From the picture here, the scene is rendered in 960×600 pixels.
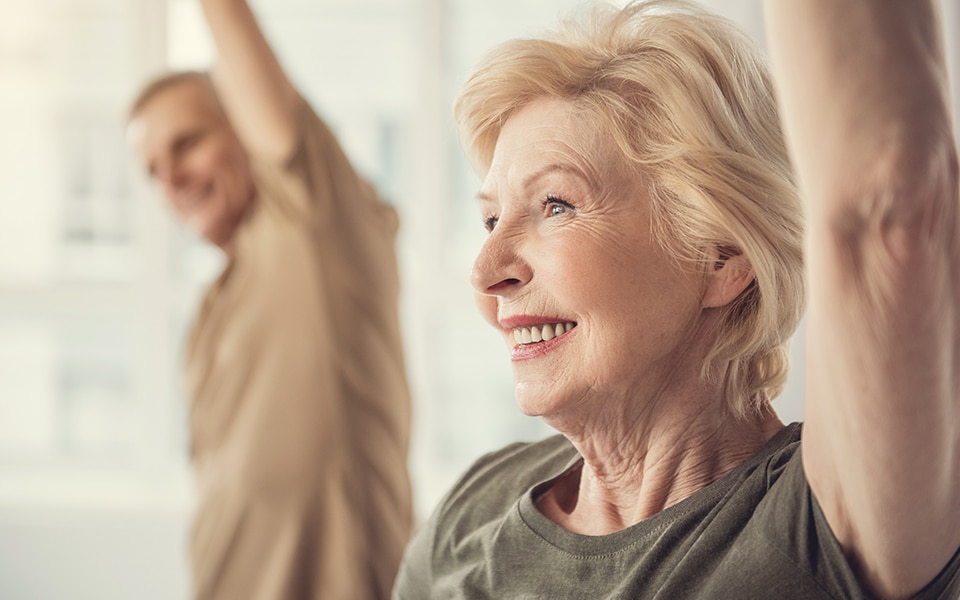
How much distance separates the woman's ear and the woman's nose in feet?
0.54

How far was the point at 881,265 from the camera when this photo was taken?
0.63 meters

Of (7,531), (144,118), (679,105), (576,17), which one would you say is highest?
(144,118)

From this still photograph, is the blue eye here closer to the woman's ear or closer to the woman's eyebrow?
the woman's eyebrow

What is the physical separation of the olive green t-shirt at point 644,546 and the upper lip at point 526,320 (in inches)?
7.0

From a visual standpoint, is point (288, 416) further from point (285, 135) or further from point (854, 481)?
point (854, 481)

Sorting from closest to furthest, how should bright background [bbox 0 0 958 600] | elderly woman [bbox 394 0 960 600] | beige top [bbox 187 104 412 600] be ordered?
1. elderly woman [bbox 394 0 960 600]
2. beige top [bbox 187 104 412 600]
3. bright background [bbox 0 0 958 600]

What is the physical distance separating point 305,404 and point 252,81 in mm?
622

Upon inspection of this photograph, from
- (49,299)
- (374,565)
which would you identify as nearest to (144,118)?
(374,565)

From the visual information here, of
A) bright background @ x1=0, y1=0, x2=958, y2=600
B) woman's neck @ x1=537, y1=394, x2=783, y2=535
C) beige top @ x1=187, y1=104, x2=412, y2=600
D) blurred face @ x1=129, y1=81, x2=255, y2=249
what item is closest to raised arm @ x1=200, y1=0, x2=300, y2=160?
beige top @ x1=187, y1=104, x2=412, y2=600

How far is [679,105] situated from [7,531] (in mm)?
3773

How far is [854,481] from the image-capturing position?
684 millimetres

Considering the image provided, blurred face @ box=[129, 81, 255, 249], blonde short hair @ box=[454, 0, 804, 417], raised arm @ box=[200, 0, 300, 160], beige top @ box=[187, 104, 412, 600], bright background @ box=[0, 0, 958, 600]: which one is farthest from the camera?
bright background @ box=[0, 0, 958, 600]

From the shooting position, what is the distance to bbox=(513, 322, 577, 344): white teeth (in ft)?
3.16

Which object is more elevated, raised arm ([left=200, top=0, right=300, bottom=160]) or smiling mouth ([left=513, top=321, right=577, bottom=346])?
raised arm ([left=200, top=0, right=300, bottom=160])
